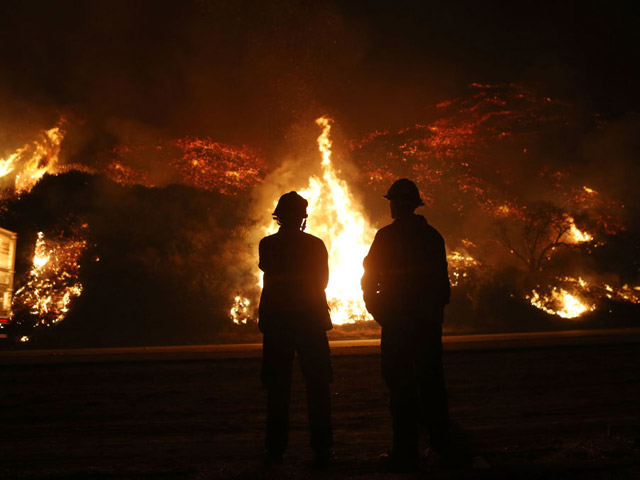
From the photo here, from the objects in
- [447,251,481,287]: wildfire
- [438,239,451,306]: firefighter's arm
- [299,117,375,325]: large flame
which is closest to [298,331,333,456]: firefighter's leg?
[438,239,451,306]: firefighter's arm

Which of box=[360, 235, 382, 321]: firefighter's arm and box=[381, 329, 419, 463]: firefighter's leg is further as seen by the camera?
box=[360, 235, 382, 321]: firefighter's arm

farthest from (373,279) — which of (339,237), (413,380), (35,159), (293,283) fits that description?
(35,159)

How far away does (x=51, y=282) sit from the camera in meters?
17.5

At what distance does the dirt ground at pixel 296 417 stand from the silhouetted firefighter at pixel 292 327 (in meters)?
0.29

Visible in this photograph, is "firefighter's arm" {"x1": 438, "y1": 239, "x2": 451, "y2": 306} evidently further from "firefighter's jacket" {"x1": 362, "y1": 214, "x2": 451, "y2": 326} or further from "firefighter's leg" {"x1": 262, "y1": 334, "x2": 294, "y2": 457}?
"firefighter's leg" {"x1": 262, "y1": 334, "x2": 294, "y2": 457}

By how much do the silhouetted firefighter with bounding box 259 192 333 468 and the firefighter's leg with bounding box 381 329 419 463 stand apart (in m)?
0.48

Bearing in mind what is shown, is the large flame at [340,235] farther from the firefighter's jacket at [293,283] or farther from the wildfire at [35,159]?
the firefighter's jacket at [293,283]

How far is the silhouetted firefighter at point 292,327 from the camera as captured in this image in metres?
3.52

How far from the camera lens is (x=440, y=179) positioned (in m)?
25.7

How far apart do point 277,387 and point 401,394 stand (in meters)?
0.90

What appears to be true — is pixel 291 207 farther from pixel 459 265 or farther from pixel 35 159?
pixel 35 159

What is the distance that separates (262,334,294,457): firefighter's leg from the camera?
11.5ft

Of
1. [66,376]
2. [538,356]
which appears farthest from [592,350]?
[66,376]

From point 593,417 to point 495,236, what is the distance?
18.9 m
